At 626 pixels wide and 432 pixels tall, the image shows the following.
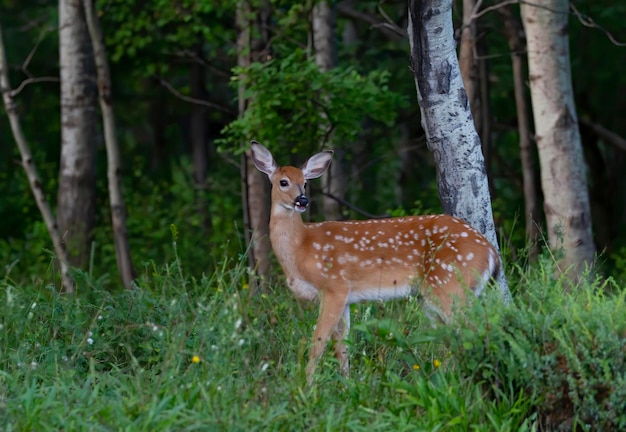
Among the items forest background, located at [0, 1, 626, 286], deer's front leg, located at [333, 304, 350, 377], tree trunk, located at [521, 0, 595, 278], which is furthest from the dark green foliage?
deer's front leg, located at [333, 304, 350, 377]

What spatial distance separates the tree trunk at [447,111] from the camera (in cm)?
743

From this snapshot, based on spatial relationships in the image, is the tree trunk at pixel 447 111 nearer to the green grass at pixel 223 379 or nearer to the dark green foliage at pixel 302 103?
the green grass at pixel 223 379

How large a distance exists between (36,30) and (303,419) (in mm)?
11954

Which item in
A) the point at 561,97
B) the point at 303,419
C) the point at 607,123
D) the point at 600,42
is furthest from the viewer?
the point at 607,123

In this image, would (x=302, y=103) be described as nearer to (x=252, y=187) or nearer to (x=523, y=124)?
(x=252, y=187)

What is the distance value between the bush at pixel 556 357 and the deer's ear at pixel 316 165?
2.50 m

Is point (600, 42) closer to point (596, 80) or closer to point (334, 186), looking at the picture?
point (596, 80)

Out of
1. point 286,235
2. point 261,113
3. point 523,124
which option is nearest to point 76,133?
point 261,113

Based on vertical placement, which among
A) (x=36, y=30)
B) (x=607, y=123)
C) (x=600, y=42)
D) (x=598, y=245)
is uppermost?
(x=36, y=30)

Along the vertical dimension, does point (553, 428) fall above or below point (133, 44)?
below

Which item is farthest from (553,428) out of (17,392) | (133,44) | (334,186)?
(133,44)

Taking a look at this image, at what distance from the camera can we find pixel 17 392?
5.79 metres

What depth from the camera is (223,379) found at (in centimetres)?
552

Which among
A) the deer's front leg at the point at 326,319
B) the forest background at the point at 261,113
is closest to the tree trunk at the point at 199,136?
the forest background at the point at 261,113
